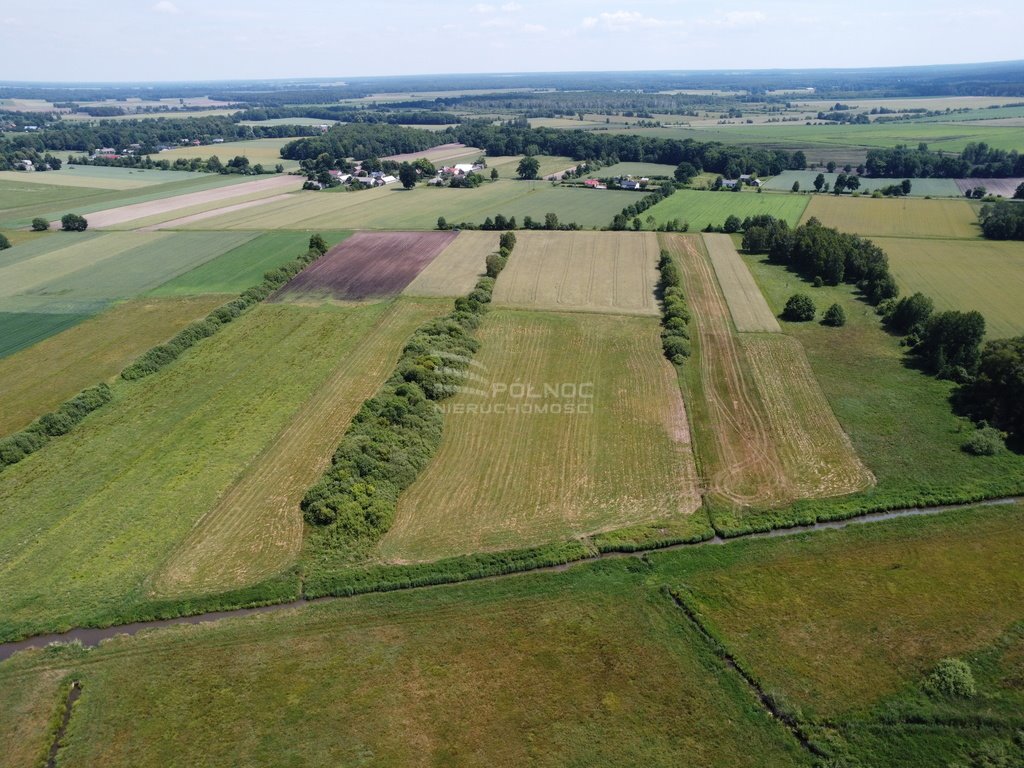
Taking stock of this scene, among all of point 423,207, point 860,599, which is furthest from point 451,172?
point 860,599

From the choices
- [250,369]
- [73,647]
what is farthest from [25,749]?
[250,369]

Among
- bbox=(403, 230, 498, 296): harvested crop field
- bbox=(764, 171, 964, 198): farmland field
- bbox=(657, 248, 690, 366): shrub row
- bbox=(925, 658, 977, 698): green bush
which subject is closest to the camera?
bbox=(925, 658, 977, 698): green bush

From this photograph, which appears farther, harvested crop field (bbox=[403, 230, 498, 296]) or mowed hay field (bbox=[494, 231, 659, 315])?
harvested crop field (bbox=[403, 230, 498, 296])

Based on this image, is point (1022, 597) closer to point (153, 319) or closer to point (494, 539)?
point (494, 539)

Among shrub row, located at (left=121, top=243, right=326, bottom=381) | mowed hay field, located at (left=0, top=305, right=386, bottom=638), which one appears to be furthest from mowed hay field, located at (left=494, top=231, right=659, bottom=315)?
shrub row, located at (left=121, top=243, right=326, bottom=381)

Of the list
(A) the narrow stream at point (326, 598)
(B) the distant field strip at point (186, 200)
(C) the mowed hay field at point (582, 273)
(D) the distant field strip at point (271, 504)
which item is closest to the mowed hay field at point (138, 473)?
(A) the narrow stream at point (326, 598)

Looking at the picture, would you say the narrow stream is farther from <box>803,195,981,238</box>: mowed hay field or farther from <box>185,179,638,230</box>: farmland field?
<box>185,179,638,230</box>: farmland field
